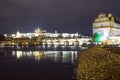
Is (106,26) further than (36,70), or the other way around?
(106,26)

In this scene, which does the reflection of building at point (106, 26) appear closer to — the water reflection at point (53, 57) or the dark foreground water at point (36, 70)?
the water reflection at point (53, 57)

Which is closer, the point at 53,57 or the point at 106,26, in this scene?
the point at 53,57

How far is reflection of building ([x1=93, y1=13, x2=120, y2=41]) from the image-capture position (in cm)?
10194

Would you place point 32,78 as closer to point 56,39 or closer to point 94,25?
point 94,25

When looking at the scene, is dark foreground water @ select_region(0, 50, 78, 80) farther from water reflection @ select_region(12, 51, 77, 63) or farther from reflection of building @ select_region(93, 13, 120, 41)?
reflection of building @ select_region(93, 13, 120, 41)

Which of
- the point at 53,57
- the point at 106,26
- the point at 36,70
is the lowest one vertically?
the point at 36,70

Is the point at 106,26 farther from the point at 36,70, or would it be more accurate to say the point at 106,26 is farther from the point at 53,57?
the point at 36,70

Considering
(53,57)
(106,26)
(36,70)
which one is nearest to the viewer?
(36,70)

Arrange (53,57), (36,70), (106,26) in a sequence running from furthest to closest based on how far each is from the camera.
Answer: (106,26)
(53,57)
(36,70)

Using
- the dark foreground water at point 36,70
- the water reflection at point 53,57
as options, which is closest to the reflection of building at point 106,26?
the water reflection at point 53,57

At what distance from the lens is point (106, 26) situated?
341 feet

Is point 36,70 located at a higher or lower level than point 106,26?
lower

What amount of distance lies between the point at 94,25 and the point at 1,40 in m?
57.7

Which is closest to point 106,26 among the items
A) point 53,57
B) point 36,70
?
point 53,57
